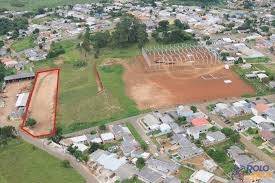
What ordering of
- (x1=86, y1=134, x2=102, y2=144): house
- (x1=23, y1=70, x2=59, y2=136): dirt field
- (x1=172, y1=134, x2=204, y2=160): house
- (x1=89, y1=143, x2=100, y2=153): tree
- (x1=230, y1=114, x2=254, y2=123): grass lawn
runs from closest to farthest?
1. (x1=172, y1=134, x2=204, y2=160): house
2. (x1=89, y1=143, x2=100, y2=153): tree
3. (x1=86, y1=134, x2=102, y2=144): house
4. (x1=230, y1=114, x2=254, y2=123): grass lawn
5. (x1=23, y1=70, x2=59, y2=136): dirt field

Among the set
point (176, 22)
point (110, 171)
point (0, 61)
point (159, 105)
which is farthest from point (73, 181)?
point (176, 22)

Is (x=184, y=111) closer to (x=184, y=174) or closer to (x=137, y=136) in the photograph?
(x=137, y=136)

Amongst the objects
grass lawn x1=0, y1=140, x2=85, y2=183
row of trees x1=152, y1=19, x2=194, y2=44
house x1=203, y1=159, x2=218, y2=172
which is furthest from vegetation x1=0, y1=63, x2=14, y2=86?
house x1=203, y1=159, x2=218, y2=172

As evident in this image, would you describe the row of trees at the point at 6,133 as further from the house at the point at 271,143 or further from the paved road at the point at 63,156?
the house at the point at 271,143

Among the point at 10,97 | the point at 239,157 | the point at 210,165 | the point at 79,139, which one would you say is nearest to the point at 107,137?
the point at 79,139

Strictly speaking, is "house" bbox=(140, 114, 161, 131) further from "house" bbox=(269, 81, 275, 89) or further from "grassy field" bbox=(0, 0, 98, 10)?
"grassy field" bbox=(0, 0, 98, 10)

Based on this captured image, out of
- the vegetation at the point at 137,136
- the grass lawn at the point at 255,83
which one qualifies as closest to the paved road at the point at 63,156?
the vegetation at the point at 137,136
